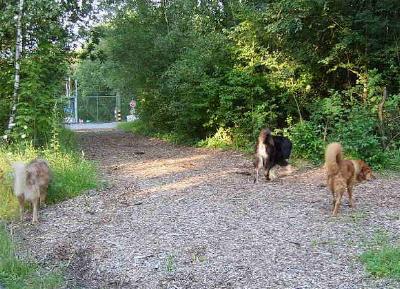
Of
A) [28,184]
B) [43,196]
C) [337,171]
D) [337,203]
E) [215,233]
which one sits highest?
[337,171]

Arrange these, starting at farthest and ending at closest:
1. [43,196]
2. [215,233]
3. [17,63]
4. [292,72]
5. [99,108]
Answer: [99,108], [292,72], [17,63], [43,196], [215,233]

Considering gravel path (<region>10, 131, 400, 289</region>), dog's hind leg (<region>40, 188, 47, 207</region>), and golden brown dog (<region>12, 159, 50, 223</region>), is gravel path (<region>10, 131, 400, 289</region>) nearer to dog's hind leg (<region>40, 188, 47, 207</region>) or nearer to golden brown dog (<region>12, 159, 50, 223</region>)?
dog's hind leg (<region>40, 188, 47, 207</region>)

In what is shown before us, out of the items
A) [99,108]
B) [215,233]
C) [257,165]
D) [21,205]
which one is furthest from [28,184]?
[99,108]

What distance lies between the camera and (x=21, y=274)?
5.15m

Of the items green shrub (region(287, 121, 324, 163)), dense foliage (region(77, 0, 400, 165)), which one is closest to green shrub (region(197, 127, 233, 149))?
dense foliage (region(77, 0, 400, 165))

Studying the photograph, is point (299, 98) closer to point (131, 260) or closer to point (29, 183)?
point (29, 183)

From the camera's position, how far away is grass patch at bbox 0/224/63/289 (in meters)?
4.84

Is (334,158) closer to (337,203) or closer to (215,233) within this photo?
(337,203)

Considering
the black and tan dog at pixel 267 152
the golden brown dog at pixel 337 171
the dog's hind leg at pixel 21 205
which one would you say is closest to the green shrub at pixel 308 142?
the black and tan dog at pixel 267 152

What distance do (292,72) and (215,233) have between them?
8.77 meters

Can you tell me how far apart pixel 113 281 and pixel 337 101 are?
26.7 feet

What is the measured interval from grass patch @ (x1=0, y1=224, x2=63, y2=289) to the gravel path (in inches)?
9.7

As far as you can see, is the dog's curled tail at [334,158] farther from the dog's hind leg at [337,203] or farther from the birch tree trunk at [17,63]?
the birch tree trunk at [17,63]

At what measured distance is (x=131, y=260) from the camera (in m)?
5.36
